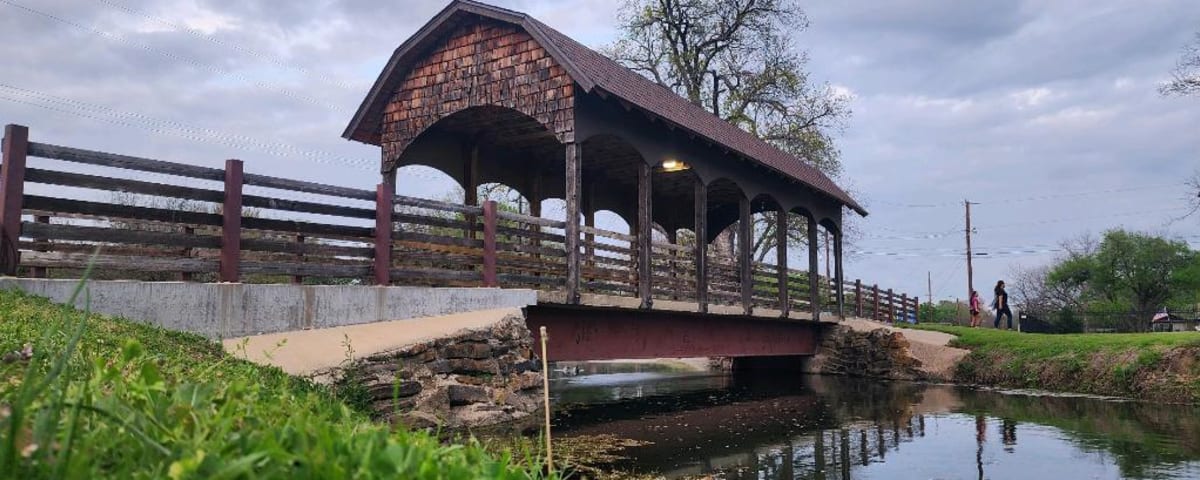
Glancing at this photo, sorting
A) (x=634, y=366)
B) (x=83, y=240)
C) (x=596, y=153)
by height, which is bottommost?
(x=634, y=366)

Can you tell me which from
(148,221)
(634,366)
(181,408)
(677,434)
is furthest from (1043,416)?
(634,366)

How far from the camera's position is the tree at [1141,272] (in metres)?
41.6

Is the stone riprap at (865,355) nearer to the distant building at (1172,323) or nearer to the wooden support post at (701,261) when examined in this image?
the wooden support post at (701,261)

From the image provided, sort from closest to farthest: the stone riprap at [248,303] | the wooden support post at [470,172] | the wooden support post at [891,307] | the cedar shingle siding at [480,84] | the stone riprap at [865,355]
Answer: the stone riprap at [248,303] → the cedar shingle siding at [480,84] → the wooden support post at [470,172] → the stone riprap at [865,355] → the wooden support post at [891,307]

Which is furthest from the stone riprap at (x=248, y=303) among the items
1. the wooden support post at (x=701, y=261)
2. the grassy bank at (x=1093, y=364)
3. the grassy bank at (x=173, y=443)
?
the grassy bank at (x=1093, y=364)

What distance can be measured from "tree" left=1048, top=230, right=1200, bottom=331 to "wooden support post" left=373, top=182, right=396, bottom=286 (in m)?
40.8

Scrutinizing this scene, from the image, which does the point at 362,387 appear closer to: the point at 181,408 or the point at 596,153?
the point at 181,408

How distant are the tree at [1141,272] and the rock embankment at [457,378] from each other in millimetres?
39371

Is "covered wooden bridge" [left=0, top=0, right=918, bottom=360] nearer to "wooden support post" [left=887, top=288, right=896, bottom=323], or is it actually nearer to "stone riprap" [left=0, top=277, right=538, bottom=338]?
"stone riprap" [left=0, top=277, right=538, bottom=338]

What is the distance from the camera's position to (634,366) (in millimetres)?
33281

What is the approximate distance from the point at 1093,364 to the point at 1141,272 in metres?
30.1

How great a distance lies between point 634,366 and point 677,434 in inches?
860

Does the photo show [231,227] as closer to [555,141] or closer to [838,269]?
[555,141]

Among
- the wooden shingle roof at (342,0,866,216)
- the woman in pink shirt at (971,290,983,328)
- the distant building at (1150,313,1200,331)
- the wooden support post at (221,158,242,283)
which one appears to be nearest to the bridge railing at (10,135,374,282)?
the wooden support post at (221,158,242,283)
